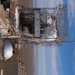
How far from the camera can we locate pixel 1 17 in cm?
2506

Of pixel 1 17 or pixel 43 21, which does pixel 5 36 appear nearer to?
pixel 1 17

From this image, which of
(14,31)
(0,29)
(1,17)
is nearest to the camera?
(1,17)

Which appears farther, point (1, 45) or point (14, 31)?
point (14, 31)

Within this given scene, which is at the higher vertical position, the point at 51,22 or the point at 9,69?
the point at 51,22

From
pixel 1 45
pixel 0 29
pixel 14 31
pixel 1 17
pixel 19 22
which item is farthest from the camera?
pixel 19 22

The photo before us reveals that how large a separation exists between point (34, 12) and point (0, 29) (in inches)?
234

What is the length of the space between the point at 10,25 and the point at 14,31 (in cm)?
161

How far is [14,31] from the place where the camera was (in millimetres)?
29938

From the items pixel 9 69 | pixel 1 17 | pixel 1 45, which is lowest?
pixel 9 69

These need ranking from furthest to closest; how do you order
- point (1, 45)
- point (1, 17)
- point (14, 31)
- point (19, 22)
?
1. point (19, 22)
2. point (14, 31)
3. point (1, 17)
4. point (1, 45)

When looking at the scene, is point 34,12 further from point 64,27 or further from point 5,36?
point 5,36

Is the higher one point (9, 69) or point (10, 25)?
point (10, 25)

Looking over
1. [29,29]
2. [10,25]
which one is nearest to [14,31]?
[10,25]

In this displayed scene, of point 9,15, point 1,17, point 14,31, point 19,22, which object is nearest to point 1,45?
point 1,17
